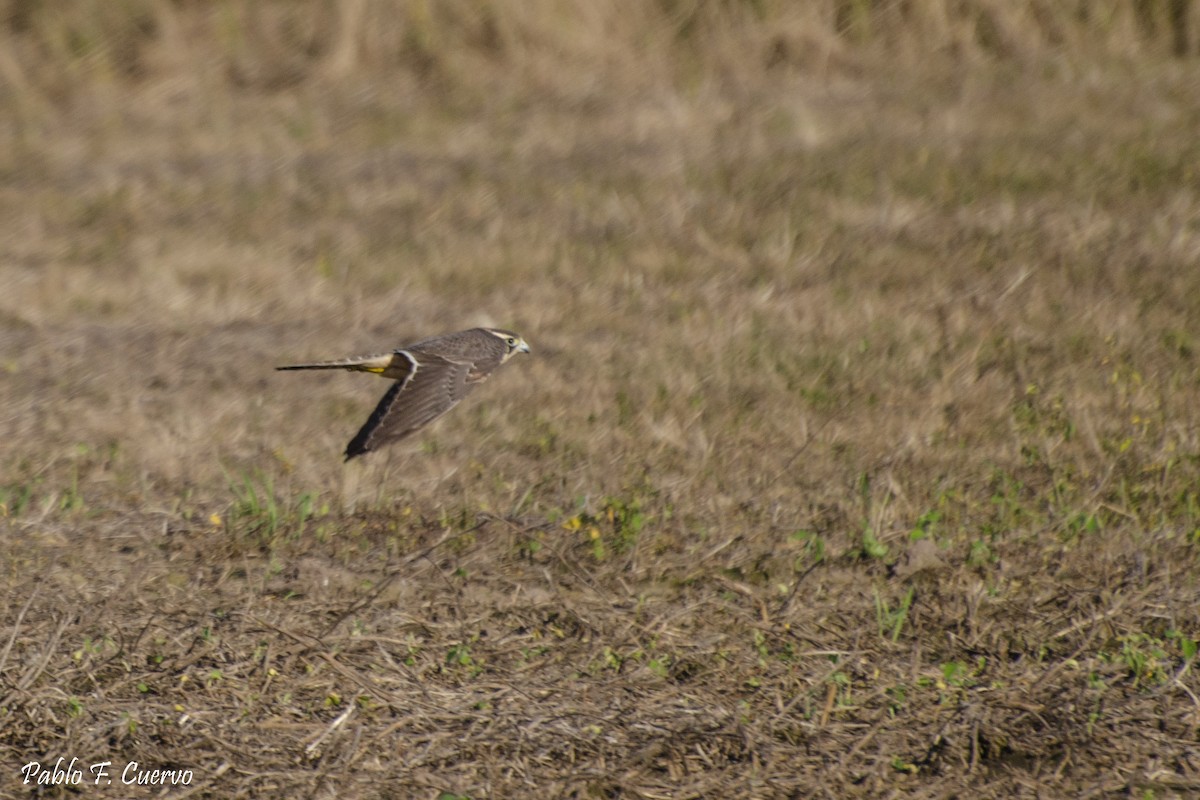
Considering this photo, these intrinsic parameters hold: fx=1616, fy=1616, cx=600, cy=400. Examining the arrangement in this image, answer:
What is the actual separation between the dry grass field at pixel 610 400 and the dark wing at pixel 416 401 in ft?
1.58

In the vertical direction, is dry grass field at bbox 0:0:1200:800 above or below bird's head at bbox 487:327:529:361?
below

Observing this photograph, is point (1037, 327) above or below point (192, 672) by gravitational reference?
below

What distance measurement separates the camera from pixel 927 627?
504 centimetres

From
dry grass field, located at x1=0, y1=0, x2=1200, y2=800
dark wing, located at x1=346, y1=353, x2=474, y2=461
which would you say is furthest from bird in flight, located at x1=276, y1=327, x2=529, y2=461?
dry grass field, located at x1=0, y1=0, x2=1200, y2=800

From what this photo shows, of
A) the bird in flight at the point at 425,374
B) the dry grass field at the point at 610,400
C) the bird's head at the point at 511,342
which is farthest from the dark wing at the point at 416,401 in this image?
the bird's head at the point at 511,342

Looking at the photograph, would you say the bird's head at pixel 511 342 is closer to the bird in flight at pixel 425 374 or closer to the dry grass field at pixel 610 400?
the bird in flight at pixel 425 374

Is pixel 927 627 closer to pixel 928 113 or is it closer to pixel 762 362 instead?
pixel 762 362

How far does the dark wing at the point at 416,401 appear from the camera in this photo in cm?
495

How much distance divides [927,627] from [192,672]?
2.23m

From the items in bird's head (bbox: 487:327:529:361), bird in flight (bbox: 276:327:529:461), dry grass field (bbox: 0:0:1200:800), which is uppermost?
bird in flight (bbox: 276:327:529:461)

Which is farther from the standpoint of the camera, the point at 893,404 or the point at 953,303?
the point at 953,303

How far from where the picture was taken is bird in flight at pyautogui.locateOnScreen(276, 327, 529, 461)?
5051mm

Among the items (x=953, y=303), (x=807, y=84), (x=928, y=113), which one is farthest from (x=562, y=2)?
(x=953, y=303)

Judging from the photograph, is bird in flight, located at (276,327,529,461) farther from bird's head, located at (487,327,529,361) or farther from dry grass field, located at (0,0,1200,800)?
dry grass field, located at (0,0,1200,800)
